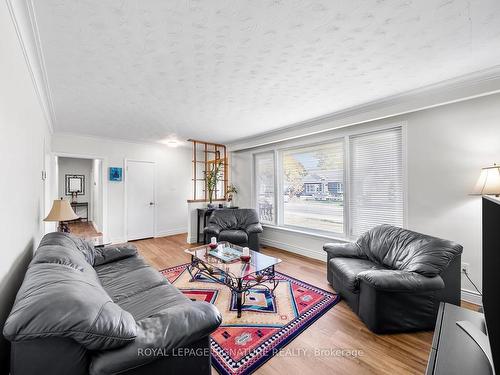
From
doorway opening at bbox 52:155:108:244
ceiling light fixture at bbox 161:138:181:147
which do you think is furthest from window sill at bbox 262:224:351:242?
doorway opening at bbox 52:155:108:244

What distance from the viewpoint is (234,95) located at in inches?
106

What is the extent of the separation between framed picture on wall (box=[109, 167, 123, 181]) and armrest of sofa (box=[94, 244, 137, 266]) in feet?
9.36

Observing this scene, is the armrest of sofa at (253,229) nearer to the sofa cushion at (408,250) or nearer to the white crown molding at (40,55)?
the sofa cushion at (408,250)

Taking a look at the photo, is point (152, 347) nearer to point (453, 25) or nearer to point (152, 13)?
point (152, 13)

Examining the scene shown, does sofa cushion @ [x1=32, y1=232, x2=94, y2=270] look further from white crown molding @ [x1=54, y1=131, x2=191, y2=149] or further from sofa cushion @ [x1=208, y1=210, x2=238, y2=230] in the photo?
white crown molding @ [x1=54, y1=131, x2=191, y2=149]

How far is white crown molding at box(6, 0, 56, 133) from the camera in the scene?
135cm

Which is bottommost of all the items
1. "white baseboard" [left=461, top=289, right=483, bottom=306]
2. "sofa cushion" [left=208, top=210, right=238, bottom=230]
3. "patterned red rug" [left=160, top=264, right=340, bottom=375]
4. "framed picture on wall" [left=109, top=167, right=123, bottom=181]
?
"patterned red rug" [left=160, top=264, right=340, bottom=375]

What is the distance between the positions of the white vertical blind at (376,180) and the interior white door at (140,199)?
4.55 metres

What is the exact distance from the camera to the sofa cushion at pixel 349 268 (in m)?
2.23

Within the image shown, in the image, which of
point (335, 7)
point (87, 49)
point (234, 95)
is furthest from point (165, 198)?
point (335, 7)

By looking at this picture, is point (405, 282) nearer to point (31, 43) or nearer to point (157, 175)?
point (31, 43)

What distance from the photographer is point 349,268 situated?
2424 millimetres

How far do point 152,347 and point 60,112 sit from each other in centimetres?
373

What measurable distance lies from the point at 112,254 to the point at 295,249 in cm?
302
